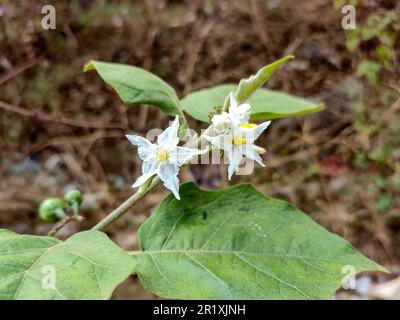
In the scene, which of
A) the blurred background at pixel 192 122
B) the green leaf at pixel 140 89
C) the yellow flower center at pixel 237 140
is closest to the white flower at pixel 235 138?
the yellow flower center at pixel 237 140

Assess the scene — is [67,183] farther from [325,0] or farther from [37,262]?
Answer: [37,262]

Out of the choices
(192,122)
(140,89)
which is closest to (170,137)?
(140,89)

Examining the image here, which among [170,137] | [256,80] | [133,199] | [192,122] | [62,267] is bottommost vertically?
[62,267]

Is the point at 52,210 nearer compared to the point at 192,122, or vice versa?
the point at 52,210

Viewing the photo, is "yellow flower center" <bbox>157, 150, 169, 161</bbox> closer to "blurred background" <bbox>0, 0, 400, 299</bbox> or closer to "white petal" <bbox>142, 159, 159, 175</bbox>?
"white petal" <bbox>142, 159, 159, 175</bbox>

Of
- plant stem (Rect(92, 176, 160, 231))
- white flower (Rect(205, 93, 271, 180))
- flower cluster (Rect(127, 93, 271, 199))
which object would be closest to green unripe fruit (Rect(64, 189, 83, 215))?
plant stem (Rect(92, 176, 160, 231))

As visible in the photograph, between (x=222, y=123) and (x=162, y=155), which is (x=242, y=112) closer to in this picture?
(x=222, y=123)

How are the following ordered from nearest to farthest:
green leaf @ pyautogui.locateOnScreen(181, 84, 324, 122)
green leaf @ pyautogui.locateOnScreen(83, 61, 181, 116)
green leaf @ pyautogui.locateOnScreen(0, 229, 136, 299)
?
green leaf @ pyautogui.locateOnScreen(0, 229, 136, 299)
green leaf @ pyautogui.locateOnScreen(83, 61, 181, 116)
green leaf @ pyautogui.locateOnScreen(181, 84, 324, 122)
